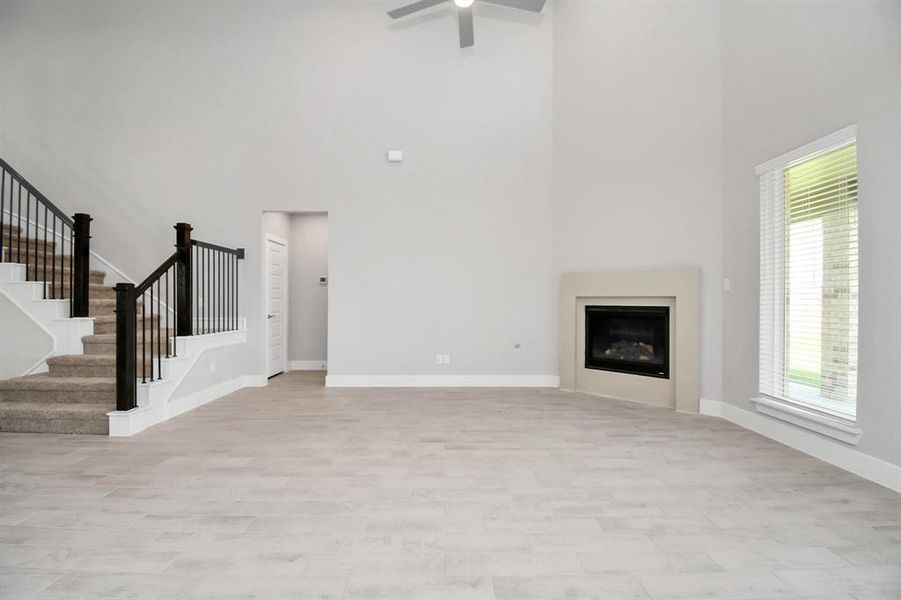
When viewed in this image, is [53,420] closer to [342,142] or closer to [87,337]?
[87,337]

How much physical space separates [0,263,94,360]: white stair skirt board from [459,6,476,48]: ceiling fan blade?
492 centimetres

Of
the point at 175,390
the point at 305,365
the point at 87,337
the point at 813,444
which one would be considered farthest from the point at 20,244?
the point at 813,444

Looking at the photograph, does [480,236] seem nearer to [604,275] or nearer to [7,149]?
[604,275]

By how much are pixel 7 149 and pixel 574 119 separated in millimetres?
7238

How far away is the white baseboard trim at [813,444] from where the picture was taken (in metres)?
2.75

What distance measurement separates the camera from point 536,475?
2.85 m

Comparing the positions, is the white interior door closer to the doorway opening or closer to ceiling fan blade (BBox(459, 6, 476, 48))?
the doorway opening

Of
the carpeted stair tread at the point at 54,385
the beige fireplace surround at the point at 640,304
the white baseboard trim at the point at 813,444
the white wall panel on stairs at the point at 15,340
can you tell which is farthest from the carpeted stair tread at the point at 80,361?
the white baseboard trim at the point at 813,444

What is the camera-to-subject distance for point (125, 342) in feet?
12.3

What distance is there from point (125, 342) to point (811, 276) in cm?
547

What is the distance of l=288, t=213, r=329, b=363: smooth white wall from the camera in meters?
Answer: 7.24

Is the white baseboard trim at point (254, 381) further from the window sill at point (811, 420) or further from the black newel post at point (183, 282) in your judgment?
the window sill at point (811, 420)

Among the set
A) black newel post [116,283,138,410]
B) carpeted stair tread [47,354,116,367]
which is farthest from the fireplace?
carpeted stair tread [47,354,116,367]

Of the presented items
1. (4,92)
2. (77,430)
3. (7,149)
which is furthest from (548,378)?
(4,92)
